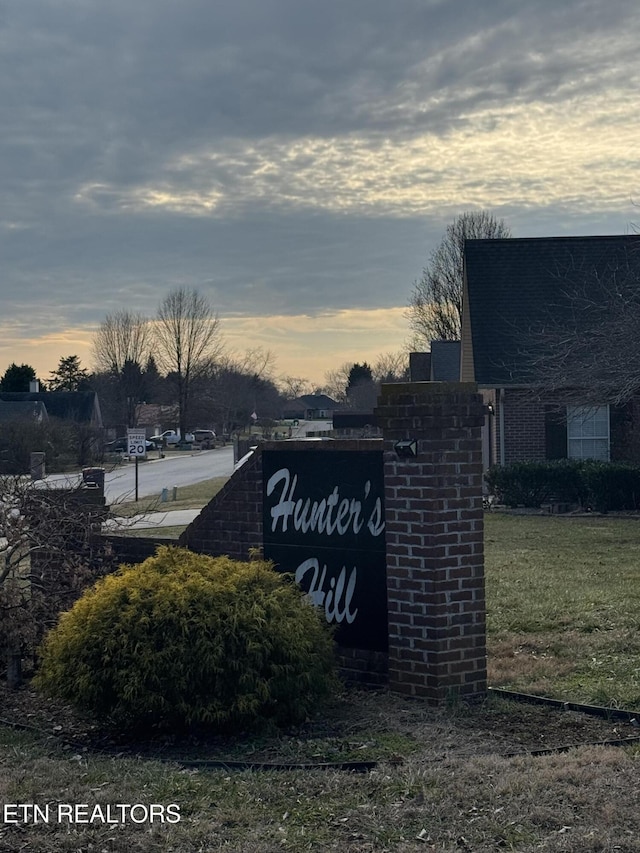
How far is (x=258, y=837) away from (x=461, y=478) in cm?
294

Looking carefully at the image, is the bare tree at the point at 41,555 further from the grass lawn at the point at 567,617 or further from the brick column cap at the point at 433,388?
the grass lawn at the point at 567,617

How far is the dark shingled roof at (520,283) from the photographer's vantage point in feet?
79.2

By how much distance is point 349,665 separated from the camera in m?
6.99

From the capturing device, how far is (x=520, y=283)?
25.9 m

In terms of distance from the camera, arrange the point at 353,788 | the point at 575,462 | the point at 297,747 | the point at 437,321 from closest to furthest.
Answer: the point at 353,788, the point at 297,747, the point at 575,462, the point at 437,321

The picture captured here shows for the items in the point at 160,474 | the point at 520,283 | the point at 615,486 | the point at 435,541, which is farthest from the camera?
the point at 160,474

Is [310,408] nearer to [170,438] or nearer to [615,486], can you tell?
[170,438]

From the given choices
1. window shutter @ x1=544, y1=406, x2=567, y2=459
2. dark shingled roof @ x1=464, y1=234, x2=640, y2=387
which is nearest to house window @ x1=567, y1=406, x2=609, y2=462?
window shutter @ x1=544, y1=406, x2=567, y2=459

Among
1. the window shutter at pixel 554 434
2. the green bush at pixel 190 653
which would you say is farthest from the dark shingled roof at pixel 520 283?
the green bush at pixel 190 653

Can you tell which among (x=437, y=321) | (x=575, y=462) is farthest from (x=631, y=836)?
(x=437, y=321)

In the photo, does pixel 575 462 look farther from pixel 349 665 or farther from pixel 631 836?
pixel 631 836

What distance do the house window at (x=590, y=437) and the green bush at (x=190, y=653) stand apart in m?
18.0

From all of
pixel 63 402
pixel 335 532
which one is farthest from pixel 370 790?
pixel 63 402

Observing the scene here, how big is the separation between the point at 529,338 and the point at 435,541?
18.4 m
